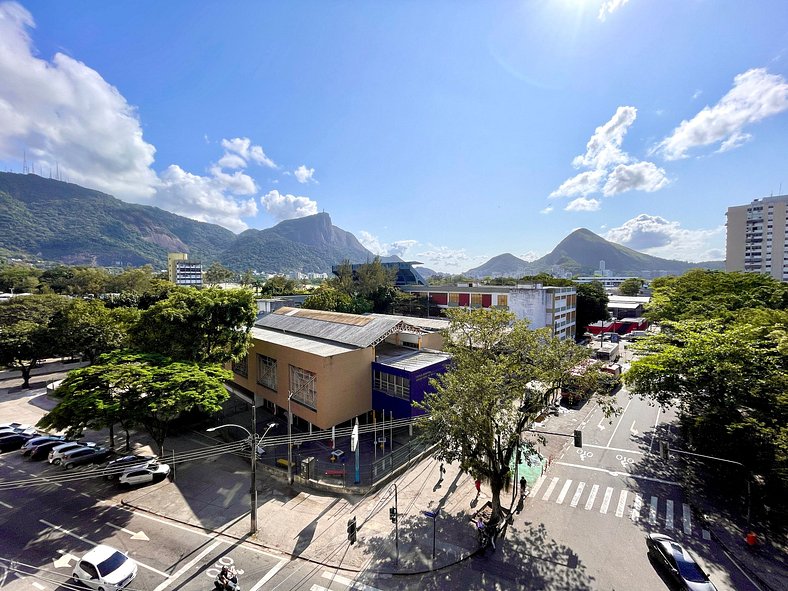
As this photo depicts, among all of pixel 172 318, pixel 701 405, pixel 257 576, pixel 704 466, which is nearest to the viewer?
pixel 257 576

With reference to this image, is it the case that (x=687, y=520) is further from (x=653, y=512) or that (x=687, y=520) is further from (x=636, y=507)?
(x=636, y=507)

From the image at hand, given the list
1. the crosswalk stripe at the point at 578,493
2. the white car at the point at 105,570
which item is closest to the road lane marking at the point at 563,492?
the crosswalk stripe at the point at 578,493

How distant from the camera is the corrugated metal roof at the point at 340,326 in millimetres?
29969

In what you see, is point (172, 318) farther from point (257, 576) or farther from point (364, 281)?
point (364, 281)

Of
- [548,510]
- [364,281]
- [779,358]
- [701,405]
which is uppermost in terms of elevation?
[364,281]

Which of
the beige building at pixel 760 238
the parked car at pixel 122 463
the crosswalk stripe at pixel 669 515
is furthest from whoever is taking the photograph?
the beige building at pixel 760 238

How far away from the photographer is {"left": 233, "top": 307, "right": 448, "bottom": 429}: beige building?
26.6 metres

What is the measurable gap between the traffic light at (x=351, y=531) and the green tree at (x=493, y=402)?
17.8ft

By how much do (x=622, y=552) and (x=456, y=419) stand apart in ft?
34.5

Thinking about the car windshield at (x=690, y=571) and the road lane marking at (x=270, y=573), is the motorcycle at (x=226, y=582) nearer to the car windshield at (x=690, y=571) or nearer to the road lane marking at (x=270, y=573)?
the road lane marking at (x=270, y=573)

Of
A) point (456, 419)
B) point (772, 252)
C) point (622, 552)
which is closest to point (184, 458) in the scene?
point (456, 419)

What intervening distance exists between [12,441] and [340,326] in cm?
2786

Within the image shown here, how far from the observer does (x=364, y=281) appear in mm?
74000

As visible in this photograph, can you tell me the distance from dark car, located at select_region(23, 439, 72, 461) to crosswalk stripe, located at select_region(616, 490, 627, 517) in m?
40.1
